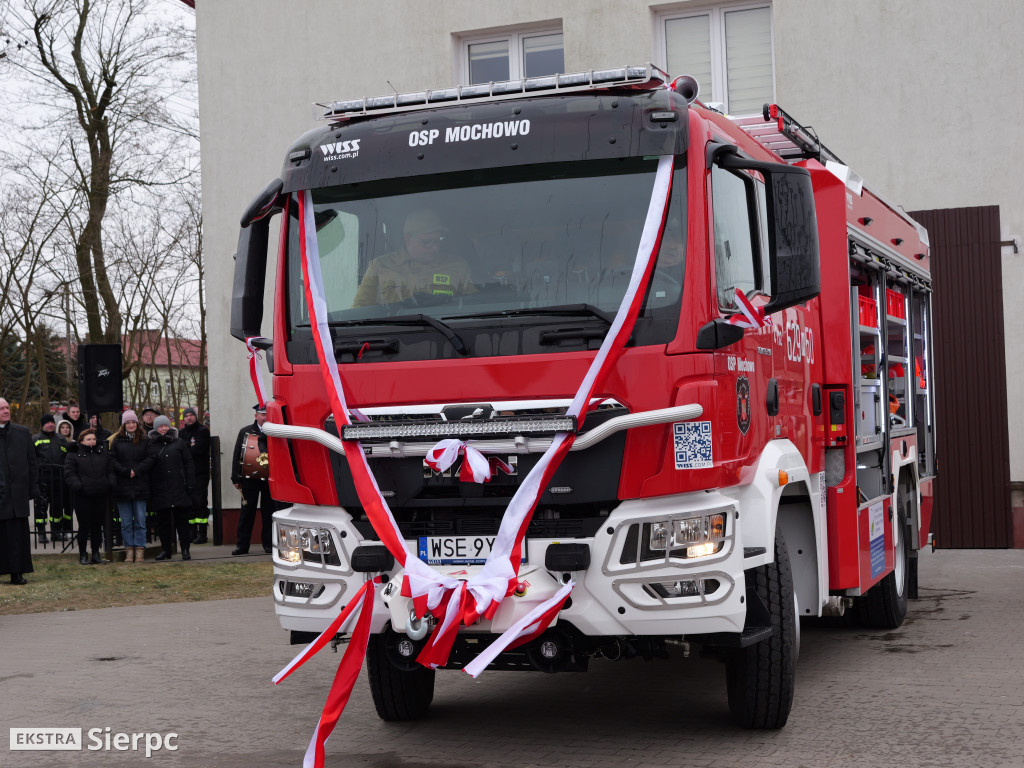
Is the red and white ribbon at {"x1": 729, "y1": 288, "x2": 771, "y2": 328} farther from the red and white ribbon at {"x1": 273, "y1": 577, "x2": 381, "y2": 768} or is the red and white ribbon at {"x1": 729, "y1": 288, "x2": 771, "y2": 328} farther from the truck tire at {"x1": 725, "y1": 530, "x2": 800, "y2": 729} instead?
the red and white ribbon at {"x1": 273, "y1": 577, "x2": 381, "y2": 768}

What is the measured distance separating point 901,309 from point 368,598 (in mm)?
5451

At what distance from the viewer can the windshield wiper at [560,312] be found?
5668mm

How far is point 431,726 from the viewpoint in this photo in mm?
6871

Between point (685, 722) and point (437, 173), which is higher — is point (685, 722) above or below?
below

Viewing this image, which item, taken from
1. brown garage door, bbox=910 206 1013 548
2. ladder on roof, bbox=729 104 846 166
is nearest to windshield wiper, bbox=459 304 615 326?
ladder on roof, bbox=729 104 846 166

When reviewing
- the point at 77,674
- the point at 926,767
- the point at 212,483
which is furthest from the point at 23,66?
the point at 926,767

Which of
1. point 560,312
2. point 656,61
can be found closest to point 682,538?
point 560,312

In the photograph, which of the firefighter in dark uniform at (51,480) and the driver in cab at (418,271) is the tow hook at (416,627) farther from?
the firefighter in dark uniform at (51,480)

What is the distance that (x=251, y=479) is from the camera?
647 inches

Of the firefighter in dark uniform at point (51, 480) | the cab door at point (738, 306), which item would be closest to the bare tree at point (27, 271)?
the firefighter in dark uniform at point (51, 480)

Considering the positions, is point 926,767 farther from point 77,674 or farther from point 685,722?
point 77,674

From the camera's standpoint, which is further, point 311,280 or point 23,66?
point 23,66

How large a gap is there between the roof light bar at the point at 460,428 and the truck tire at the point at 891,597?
4.53 m

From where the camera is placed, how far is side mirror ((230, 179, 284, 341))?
21.4ft
